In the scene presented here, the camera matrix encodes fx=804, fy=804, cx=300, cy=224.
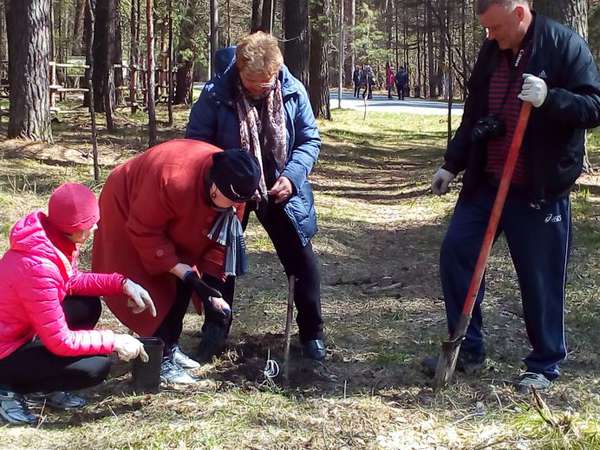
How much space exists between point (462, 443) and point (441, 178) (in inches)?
54.0

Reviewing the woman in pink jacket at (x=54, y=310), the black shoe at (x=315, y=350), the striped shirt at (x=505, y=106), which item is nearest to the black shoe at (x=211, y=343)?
the black shoe at (x=315, y=350)

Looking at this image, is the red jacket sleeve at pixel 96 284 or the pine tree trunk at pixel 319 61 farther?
the pine tree trunk at pixel 319 61

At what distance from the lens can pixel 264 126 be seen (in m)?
4.05

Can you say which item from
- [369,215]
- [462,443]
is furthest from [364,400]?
[369,215]

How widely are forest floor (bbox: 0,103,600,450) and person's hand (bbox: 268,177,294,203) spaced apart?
918 mm

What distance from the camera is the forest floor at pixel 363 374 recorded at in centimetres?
327

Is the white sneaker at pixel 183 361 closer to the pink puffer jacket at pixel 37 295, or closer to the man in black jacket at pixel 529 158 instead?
the pink puffer jacket at pixel 37 295

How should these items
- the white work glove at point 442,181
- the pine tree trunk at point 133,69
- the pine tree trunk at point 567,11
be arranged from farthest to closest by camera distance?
the pine tree trunk at point 133,69
the pine tree trunk at point 567,11
the white work glove at point 442,181

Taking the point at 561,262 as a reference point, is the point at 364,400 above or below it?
below

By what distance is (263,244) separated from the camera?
7387 mm

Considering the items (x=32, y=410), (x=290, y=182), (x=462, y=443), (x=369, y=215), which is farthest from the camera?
(x=369, y=215)

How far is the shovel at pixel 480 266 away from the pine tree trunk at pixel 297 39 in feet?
41.0

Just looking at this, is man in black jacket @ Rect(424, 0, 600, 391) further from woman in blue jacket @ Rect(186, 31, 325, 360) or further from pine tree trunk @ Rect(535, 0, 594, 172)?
pine tree trunk @ Rect(535, 0, 594, 172)

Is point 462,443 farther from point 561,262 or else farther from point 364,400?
point 561,262
